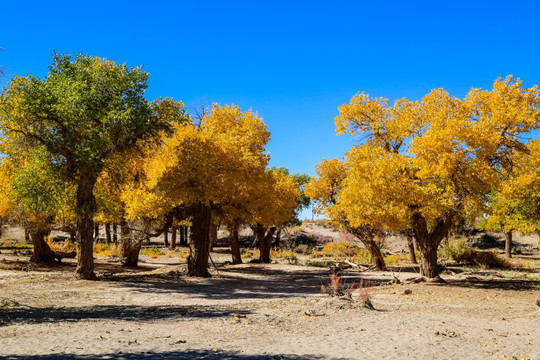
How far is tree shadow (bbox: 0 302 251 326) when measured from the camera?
10.3m

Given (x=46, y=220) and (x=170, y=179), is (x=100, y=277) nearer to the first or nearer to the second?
(x=170, y=179)

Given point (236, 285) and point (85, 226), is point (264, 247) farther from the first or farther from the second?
point (85, 226)

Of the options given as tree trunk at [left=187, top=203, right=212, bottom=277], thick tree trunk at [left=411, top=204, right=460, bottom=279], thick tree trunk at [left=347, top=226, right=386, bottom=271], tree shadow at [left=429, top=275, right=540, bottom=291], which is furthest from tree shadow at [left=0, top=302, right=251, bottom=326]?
thick tree trunk at [left=347, top=226, right=386, bottom=271]

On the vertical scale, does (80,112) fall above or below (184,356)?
above

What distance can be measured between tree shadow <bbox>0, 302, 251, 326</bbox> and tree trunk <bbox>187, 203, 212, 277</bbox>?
8.41 meters

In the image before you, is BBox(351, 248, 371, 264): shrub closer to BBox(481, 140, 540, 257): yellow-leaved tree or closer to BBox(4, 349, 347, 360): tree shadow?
BBox(481, 140, 540, 257): yellow-leaved tree

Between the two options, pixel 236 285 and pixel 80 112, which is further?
pixel 236 285

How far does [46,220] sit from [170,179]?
10.2 m

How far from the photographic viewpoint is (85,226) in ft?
61.1

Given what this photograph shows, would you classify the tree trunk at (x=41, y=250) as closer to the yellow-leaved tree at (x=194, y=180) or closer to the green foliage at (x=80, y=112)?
the yellow-leaved tree at (x=194, y=180)

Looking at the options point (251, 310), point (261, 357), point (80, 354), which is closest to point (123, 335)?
point (80, 354)

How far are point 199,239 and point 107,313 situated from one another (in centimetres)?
1008

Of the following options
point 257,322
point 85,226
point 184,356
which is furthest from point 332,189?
point 184,356

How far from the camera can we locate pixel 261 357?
719 centimetres
